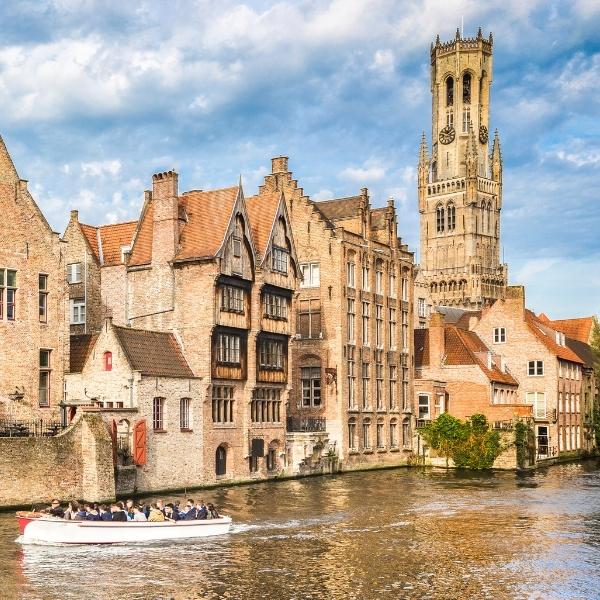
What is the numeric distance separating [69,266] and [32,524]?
3162 centimetres

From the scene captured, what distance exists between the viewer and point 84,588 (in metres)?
29.7

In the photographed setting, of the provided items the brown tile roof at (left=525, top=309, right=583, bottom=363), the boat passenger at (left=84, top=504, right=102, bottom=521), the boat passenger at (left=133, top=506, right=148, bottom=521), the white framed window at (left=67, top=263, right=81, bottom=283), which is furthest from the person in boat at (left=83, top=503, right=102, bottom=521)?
the brown tile roof at (left=525, top=309, right=583, bottom=363)

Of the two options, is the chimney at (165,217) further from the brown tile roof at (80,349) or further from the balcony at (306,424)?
the balcony at (306,424)

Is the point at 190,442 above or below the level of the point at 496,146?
below

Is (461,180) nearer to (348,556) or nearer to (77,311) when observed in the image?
(77,311)

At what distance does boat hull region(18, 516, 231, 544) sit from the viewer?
122 ft

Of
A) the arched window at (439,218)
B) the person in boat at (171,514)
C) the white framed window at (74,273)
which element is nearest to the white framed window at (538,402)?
the white framed window at (74,273)

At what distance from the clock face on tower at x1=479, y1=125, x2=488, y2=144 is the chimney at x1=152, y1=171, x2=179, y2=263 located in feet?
461

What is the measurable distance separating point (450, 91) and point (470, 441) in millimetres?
133361

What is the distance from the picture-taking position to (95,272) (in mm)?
65312

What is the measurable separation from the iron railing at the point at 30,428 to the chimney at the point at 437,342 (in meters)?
38.7

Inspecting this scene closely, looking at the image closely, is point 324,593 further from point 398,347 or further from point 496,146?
point 496,146

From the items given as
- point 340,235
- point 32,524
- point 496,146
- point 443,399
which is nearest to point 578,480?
point 443,399

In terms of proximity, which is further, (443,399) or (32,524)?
(443,399)
